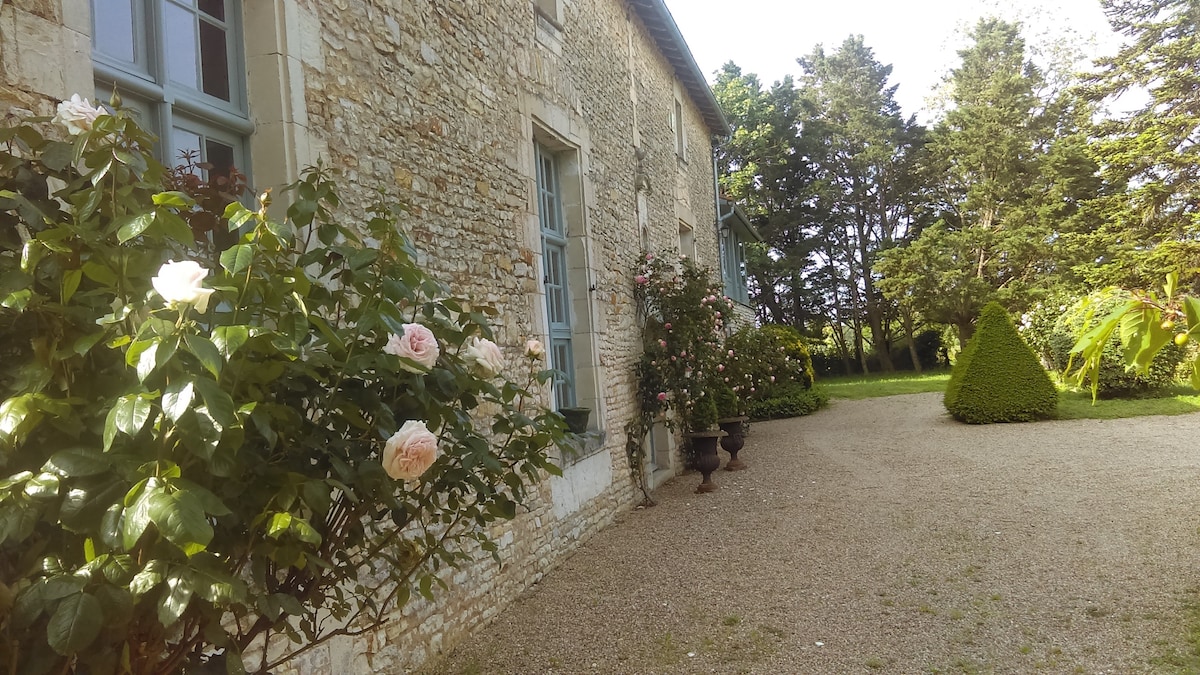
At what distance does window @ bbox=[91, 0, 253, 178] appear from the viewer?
2.54 meters

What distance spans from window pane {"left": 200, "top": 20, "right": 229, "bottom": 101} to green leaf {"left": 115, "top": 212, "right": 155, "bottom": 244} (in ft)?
5.73

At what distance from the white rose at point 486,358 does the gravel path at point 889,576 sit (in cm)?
200

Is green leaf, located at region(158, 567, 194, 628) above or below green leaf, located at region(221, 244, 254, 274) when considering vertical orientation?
below

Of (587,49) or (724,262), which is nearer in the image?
(587,49)

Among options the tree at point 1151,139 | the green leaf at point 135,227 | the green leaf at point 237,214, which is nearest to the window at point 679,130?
the green leaf at point 237,214

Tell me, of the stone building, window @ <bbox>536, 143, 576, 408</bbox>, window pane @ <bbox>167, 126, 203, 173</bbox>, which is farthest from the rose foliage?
window @ <bbox>536, 143, 576, 408</bbox>

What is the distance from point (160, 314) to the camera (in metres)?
1.49

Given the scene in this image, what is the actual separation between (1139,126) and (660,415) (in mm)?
16434

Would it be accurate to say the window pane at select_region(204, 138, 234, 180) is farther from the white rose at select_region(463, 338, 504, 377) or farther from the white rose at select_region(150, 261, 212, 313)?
the white rose at select_region(150, 261, 212, 313)

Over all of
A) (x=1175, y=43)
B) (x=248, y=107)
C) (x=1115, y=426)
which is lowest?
(x=1115, y=426)

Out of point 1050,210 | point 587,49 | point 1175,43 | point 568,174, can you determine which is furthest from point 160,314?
point 1050,210

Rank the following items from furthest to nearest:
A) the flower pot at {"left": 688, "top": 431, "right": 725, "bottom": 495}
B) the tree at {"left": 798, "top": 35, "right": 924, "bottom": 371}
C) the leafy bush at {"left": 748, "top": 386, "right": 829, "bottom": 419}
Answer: the tree at {"left": 798, "top": 35, "right": 924, "bottom": 371}
the leafy bush at {"left": 748, "top": 386, "right": 829, "bottom": 419}
the flower pot at {"left": 688, "top": 431, "right": 725, "bottom": 495}

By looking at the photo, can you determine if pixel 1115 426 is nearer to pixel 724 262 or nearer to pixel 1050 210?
pixel 724 262

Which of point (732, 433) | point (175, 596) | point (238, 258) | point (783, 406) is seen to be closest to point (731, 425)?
point (732, 433)
